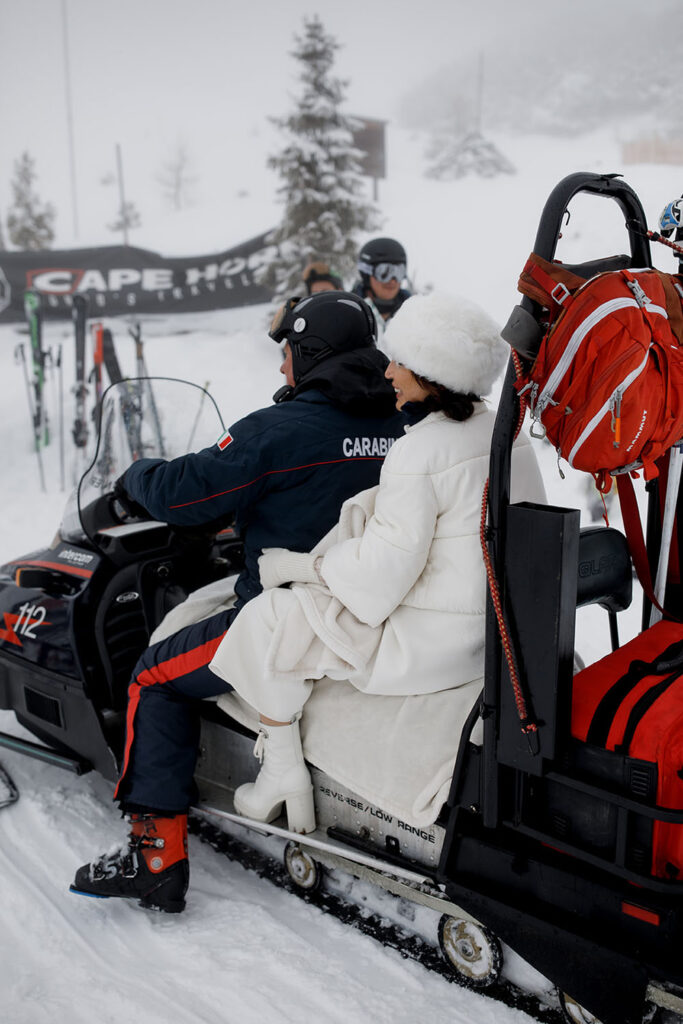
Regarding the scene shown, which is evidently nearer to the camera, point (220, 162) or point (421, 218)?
point (421, 218)

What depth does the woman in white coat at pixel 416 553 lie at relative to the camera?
5.96 ft

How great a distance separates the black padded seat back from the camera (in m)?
1.80

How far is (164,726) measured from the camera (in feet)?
7.91

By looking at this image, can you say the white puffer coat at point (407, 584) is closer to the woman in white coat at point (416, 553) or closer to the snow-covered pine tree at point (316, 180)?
the woman in white coat at point (416, 553)

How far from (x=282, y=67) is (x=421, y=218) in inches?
155

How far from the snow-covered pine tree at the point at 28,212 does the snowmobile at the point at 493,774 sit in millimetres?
15968

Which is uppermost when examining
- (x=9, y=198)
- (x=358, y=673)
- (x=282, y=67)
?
(x=282, y=67)

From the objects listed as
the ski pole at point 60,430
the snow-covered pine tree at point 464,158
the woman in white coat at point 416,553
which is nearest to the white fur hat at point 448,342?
the woman in white coat at point 416,553

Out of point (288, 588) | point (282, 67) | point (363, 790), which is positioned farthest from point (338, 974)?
point (282, 67)

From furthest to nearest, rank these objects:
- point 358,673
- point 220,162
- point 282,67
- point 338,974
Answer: point 220,162 → point 282,67 → point 338,974 → point 358,673

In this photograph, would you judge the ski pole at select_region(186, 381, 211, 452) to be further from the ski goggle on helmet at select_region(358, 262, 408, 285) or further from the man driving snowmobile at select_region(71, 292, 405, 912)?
the ski goggle on helmet at select_region(358, 262, 408, 285)

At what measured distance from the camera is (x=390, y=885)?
6.95ft

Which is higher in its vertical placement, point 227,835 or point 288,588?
point 288,588

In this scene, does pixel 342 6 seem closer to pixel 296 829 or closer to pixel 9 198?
pixel 9 198
